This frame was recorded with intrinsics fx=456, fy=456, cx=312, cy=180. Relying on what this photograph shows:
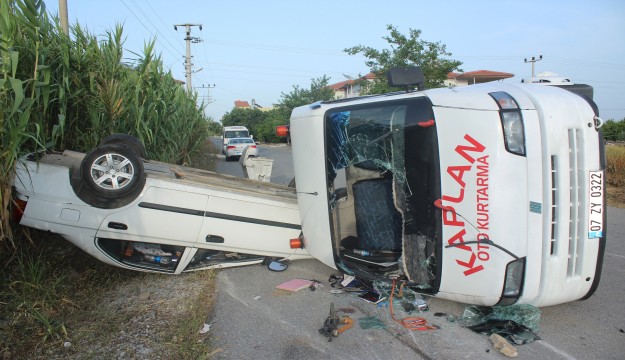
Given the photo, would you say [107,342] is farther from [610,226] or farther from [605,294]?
[610,226]

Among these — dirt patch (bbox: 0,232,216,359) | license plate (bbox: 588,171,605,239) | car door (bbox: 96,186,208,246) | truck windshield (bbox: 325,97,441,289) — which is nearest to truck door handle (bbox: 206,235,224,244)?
car door (bbox: 96,186,208,246)

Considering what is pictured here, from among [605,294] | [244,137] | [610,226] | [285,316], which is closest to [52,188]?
[285,316]

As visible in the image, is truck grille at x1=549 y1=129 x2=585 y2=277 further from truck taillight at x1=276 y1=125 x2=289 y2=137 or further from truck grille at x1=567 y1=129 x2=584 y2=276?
truck taillight at x1=276 y1=125 x2=289 y2=137

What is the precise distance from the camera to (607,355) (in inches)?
134

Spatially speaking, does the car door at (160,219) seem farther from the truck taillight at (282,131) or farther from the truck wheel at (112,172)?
the truck taillight at (282,131)

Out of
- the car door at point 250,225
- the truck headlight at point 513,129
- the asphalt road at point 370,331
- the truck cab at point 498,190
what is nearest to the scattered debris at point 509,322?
the asphalt road at point 370,331

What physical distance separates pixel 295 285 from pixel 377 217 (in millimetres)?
1139

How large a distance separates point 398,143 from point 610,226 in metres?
5.90

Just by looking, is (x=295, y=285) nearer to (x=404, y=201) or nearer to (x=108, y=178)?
(x=404, y=201)

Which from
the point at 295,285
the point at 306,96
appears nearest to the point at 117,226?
→ the point at 295,285

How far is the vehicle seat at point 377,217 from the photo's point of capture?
4.87m

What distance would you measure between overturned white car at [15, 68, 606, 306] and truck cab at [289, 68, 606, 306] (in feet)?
0.03

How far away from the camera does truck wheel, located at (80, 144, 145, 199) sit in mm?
4391

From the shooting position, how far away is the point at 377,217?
16.0 ft
